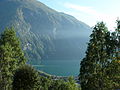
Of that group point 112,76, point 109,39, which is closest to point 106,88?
point 112,76

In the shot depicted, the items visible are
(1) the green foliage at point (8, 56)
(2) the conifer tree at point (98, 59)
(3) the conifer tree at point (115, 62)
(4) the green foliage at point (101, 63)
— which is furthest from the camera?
(1) the green foliage at point (8, 56)

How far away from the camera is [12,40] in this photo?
43344 mm

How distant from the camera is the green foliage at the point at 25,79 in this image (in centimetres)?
3612

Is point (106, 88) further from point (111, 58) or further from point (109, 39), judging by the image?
point (109, 39)

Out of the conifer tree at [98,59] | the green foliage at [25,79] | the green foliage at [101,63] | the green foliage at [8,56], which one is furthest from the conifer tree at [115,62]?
the green foliage at [8,56]

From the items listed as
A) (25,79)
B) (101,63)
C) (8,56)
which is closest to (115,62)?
(101,63)

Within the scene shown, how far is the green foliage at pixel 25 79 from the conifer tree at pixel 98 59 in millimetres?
8628

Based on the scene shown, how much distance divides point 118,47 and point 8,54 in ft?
61.4

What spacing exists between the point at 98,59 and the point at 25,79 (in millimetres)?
11944

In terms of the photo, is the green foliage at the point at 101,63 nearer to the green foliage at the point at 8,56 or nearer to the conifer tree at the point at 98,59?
the conifer tree at the point at 98,59

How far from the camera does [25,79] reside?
3666 centimetres

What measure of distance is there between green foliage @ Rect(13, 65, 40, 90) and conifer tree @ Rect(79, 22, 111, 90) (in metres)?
8.63

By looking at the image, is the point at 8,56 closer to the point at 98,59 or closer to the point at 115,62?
the point at 98,59

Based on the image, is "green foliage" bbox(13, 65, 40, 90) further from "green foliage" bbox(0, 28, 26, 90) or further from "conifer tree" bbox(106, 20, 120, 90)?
"conifer tree" bbox(106, 20, 120, 90)
